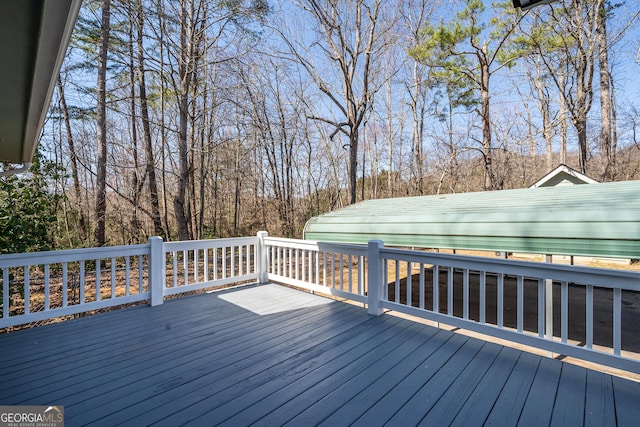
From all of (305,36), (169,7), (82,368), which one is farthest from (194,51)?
(82,368)

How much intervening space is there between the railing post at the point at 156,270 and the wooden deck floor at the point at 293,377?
0.65 meters

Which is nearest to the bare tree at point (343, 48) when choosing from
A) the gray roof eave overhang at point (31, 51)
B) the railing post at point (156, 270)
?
the railing post at point (156, 270)

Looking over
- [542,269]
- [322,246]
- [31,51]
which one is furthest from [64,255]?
[542,269]

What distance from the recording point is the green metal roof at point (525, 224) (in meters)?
2.87

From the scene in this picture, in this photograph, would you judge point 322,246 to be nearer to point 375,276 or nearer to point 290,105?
point 375,276

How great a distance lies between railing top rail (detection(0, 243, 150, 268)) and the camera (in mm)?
3127

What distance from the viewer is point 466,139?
13031mm

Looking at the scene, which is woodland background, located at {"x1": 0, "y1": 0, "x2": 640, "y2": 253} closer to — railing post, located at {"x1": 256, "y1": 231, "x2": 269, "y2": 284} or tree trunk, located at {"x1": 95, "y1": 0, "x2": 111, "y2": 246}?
tree trunk, located at {"x1": 95, "y1": 0, "x2": 111, "y2": 246}

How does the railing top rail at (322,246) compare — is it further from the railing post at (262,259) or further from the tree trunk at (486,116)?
the tree trunk at (486,116)

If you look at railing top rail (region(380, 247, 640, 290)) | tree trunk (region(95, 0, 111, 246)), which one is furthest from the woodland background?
railing top rail (region(380, 247, 640, 290))

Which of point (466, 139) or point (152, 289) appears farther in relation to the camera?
point (466, 139)

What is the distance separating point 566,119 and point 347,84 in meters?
7.88

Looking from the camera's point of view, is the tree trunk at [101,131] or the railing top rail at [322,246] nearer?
the railing top rail at [322,246]

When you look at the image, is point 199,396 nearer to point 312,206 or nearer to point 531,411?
point 531,411
